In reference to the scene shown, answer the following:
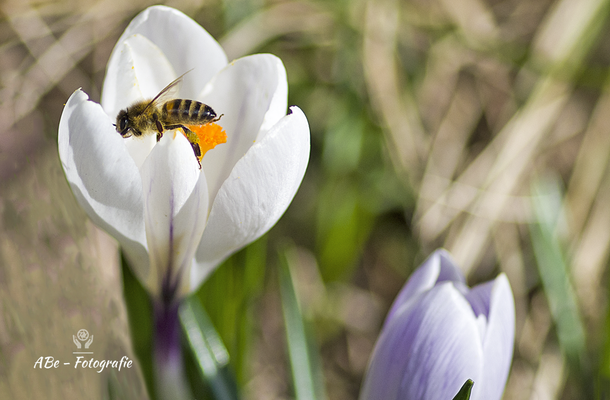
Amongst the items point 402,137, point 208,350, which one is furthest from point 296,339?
point 402,137

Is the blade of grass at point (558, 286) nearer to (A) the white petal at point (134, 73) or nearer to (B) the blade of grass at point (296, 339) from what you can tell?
(B) the blade of grass at point (296, 339)

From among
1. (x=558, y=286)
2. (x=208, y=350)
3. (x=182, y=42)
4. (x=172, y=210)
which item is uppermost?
(x=182, y=42)

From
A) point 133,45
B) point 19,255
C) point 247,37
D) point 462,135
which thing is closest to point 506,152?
point 462,135

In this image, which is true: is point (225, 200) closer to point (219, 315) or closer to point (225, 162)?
point (225, 162)

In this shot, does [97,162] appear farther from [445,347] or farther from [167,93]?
[445,347]

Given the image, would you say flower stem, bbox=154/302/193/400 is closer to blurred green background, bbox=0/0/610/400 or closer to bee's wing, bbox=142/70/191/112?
bee's wing, bbox=142/70/191/112

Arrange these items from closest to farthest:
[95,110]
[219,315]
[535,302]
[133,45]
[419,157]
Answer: [95,110], [133,45], [219,315], [535,302], [419,157]
